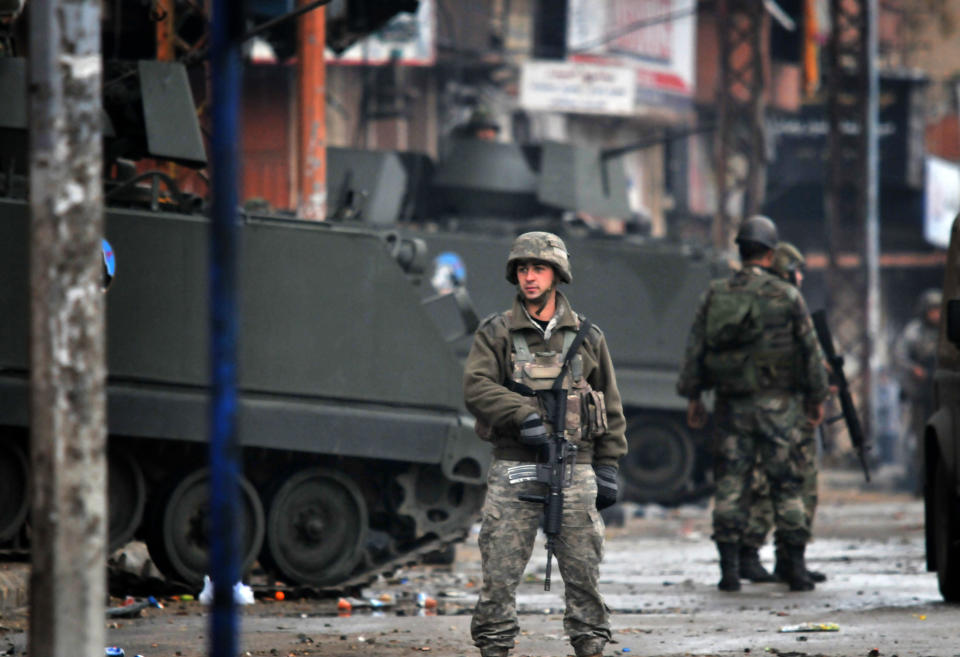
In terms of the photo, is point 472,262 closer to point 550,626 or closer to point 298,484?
point 298,484

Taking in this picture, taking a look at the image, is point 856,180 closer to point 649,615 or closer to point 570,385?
point 649,615

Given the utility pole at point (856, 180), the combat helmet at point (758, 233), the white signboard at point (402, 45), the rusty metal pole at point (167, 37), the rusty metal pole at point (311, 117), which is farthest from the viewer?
the white signboard at point (402, 45)

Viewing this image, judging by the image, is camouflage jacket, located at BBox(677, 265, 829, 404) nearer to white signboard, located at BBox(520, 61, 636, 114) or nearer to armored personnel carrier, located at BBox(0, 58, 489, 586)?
armored personnel carrier, located at BBox(0, 58, 489, 586)

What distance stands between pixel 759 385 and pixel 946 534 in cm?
164

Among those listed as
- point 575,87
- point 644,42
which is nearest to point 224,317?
point 575,87

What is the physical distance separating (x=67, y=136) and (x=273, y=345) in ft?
18.4

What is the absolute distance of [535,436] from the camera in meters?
6.55

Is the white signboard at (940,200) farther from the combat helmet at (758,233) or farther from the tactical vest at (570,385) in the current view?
the tactical vest at (570,385)

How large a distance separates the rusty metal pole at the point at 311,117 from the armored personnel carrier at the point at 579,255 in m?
0.38

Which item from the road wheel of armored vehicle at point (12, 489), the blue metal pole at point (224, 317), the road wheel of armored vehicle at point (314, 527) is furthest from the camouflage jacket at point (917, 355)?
the blue metal pole at point (224, 317)


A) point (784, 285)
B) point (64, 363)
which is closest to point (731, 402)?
point (784, 285)

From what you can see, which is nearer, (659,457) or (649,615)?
(649,615)

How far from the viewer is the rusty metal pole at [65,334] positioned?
4.61 m

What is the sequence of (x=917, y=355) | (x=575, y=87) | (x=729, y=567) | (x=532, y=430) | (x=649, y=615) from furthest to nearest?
1. (x=575, y=87)
2. (x=917, y=355)
3. (x=729, y=567)
4. (x=649, y=615)
5. (x=532, y=430)
